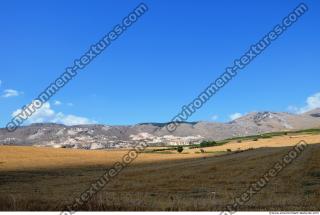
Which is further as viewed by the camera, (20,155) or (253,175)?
(20,155)

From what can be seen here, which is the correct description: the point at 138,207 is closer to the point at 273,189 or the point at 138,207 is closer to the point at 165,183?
the point at 273,189

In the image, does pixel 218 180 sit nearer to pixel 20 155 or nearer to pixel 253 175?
pixel 253 175

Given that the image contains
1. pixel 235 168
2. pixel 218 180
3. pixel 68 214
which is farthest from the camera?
pixel 235 168

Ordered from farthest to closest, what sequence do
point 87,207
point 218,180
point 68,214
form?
point 218,180
point 87,207
point 68,214

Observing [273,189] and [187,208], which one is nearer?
[187,208]

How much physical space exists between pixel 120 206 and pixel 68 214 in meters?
1.84

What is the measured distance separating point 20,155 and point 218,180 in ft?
216

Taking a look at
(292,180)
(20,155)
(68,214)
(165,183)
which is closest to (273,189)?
(292,180)

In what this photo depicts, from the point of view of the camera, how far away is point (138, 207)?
10.1 meters

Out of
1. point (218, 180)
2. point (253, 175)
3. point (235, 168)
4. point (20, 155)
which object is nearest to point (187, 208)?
point (218, 180)

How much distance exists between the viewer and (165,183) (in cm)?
3481

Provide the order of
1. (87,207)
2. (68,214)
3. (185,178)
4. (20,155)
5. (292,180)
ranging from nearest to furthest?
(68,214)
(87,207)
(292,180)
(185,178)
(20,155)

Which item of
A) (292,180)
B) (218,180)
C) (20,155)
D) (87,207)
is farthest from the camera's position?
(20,155)

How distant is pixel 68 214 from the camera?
27.7 feet
